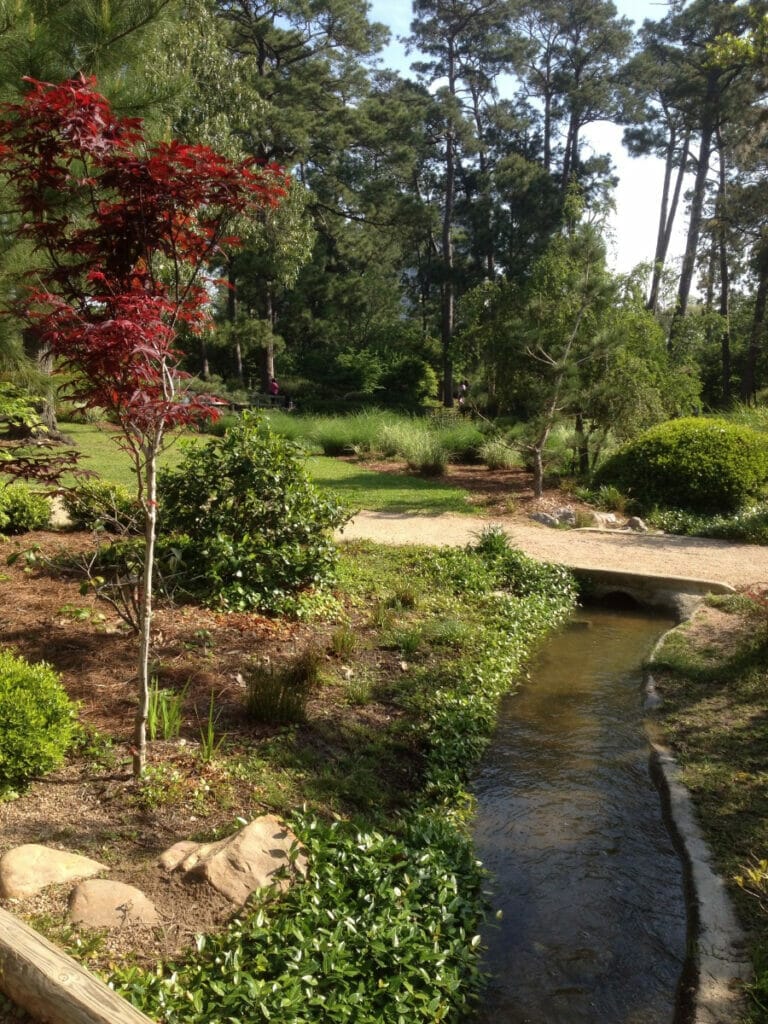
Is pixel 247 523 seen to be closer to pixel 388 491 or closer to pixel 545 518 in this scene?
pixel 545 518

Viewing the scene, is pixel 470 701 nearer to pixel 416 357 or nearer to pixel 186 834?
pixel 186 834

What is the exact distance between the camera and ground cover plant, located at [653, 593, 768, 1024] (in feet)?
10.6

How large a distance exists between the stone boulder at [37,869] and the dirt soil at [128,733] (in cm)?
5

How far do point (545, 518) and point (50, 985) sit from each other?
934 cm

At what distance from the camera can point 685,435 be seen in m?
11.7

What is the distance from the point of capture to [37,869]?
9.22ft

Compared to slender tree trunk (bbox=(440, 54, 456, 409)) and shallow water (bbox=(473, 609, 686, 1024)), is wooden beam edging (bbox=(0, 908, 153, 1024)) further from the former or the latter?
slender tree trunk (bbox=(440, 54, 456, 409))

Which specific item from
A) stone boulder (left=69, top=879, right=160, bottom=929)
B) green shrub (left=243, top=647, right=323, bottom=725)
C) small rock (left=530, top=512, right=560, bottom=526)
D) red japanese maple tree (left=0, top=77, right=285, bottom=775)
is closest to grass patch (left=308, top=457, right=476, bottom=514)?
small rock (left=530, top=512, right=560, bottom=526)

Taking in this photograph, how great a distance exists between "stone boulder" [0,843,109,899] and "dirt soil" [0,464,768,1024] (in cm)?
5

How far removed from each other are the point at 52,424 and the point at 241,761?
470 inches

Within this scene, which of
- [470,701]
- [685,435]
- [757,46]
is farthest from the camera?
[685,435]

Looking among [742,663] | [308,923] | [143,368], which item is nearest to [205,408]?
[143,368]

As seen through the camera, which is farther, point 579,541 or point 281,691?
point 579,541

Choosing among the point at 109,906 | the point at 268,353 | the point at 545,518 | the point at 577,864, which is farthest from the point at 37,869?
the point at 268,353
